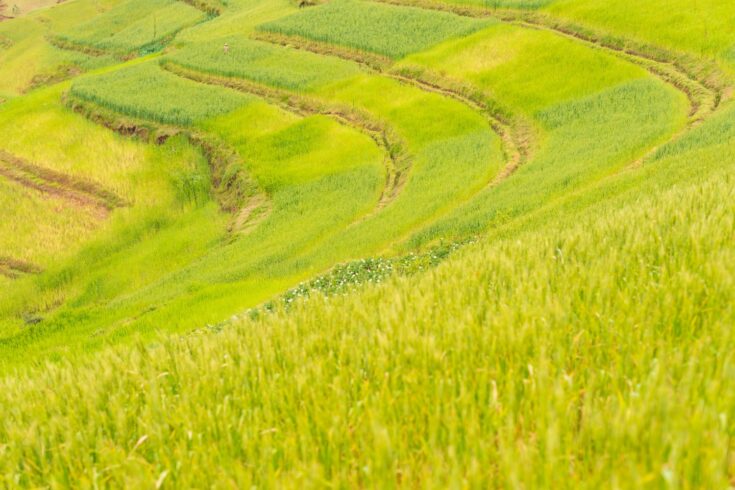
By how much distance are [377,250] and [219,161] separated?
1667cm

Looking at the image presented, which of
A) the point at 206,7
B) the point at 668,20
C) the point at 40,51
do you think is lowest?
the point at 40,51

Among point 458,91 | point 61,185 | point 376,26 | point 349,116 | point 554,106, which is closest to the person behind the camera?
point 554,106

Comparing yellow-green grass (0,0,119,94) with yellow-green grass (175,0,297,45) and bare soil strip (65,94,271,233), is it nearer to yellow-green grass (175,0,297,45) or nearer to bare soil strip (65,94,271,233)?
yellow-green grass (175,0,297,45)

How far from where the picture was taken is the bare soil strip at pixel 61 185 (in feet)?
113

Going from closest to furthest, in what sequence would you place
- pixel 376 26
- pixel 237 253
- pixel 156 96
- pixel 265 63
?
pixel 237 253
pixel 156 96
pixel 265 63
pixel 376 26

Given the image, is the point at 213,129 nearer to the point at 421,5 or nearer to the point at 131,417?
the point at 421,5

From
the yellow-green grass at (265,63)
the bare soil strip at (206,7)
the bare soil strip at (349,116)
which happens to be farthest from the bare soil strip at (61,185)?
the bare soil strip at (206,7)

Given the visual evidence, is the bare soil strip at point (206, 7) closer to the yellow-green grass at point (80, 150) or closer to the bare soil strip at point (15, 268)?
the yellow-green grass at point (80, 150)

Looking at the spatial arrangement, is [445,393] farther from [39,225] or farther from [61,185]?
[61,185]

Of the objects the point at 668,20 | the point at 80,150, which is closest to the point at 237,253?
the point at 80,150

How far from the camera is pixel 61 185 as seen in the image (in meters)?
36.2

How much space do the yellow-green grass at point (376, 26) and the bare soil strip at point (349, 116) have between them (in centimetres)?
766

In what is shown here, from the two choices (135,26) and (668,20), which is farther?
(135,26)

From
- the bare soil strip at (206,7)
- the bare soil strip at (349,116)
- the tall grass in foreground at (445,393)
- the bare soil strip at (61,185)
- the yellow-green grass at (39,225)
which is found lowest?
the yellow-green grass at (39,225)
